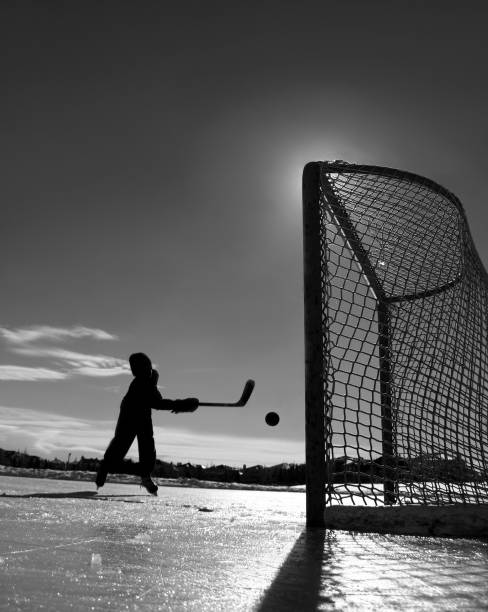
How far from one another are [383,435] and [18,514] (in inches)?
110

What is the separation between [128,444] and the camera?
3.88 m

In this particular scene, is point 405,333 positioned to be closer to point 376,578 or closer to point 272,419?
point 272,419

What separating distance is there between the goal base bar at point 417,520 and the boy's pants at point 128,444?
1.43 meters

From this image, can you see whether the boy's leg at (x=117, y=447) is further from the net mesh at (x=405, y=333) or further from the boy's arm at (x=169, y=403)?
the net mesh at (x=405, y=333)

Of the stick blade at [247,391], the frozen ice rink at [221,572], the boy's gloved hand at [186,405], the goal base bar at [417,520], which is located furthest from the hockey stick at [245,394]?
the frozen ice rink at [221,572]

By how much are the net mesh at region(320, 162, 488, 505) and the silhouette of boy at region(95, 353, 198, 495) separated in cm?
123

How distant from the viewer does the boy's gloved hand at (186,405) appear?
12.2 feet

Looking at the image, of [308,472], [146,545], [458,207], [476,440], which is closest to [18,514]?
[146,545]

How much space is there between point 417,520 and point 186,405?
1.71 metres

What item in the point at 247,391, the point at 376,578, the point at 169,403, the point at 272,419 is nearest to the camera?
the point at 376,578

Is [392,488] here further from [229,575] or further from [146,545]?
[229,575]

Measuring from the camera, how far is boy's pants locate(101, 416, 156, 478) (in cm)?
378

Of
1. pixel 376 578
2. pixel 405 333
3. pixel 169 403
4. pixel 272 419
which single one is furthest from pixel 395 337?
pixel 376 578

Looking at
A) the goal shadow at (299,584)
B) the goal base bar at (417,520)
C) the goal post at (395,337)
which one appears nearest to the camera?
the goal shadow at (299,584)
